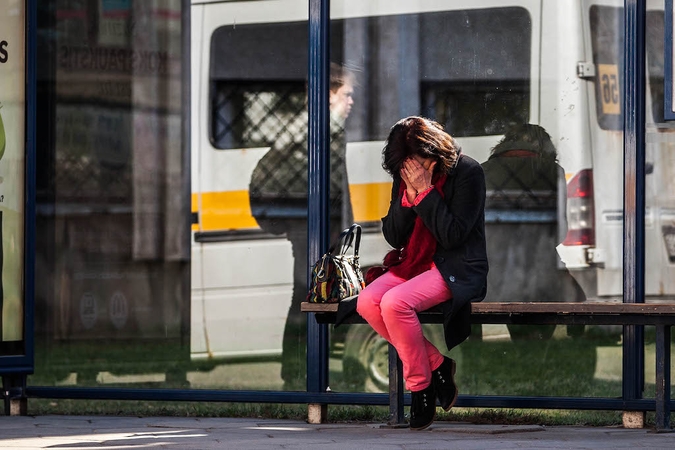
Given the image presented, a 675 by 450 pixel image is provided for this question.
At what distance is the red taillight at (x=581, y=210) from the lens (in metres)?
6.51

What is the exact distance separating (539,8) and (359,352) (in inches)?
83.3

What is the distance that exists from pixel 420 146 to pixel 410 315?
2.51 ft

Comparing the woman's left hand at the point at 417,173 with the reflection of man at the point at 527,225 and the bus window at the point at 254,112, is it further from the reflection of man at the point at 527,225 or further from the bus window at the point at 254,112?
the bus window at the point at 254,112

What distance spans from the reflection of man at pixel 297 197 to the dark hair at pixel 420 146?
1.10 m

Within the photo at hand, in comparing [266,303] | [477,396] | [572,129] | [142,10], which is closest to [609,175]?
[572,129]

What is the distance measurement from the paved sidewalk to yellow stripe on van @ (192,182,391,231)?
3.84 ft

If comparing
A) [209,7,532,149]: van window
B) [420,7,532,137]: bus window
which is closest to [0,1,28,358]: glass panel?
[209,7,532,149]: van window

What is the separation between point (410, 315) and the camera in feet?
17.9

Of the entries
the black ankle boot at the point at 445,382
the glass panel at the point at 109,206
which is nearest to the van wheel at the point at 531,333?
the black ankle boot at the point at 445,382

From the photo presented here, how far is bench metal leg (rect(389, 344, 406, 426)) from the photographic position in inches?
233

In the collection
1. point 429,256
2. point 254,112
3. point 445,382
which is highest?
point 254,112

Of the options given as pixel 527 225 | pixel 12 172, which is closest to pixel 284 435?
pixel 527 225

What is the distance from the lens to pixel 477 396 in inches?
249

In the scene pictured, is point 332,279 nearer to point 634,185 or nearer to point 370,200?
point 370,200
